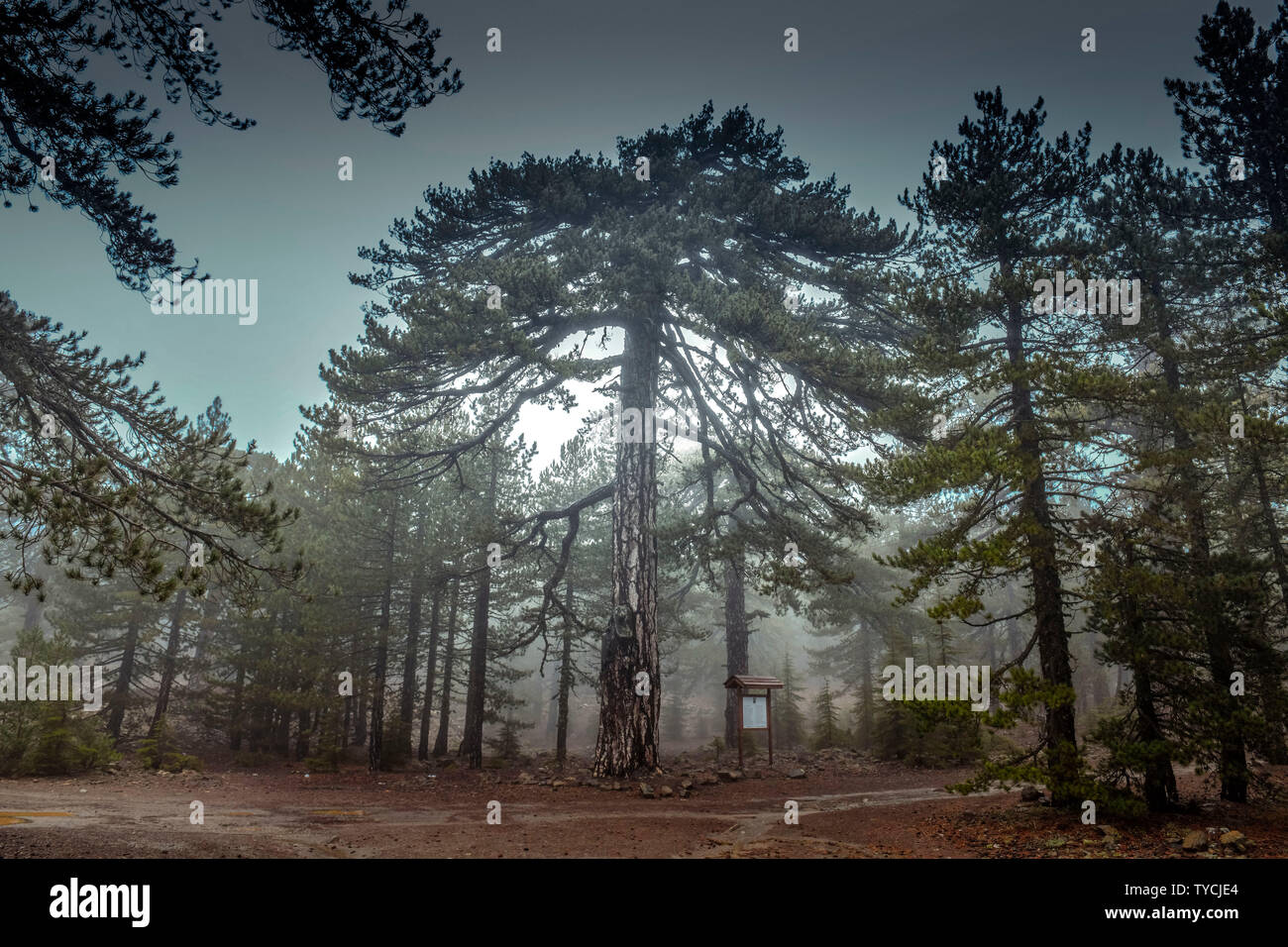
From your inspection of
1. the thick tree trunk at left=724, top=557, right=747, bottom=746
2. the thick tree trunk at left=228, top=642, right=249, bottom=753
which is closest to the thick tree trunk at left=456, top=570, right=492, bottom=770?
the thick tree trunk at left=228, top=642, right=249, bottom=753

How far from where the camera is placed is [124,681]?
73.9 feet

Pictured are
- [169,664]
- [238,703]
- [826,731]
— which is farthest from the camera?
[826,731]

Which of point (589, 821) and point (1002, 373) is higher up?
point (1002, 373)

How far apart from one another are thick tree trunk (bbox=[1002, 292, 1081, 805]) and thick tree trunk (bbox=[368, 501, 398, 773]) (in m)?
17.3

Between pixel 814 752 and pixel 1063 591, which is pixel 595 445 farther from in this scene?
pixel 1063 591

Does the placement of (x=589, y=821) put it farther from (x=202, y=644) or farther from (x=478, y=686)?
(x=202, y=644)

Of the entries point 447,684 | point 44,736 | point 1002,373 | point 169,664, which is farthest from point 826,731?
point 169,664

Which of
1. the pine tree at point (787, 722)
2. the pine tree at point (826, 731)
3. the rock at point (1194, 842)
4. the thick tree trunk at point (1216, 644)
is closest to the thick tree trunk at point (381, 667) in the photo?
the pine tree at point (826, 731)

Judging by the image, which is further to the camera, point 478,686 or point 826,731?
point 826,731

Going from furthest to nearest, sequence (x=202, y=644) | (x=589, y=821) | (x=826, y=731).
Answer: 1. (x=202, y=644)
2. (x=826, y=731)
3. (x=589, y=821)

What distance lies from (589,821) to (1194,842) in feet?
25.7

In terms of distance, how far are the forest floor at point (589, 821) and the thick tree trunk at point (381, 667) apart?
355 cm

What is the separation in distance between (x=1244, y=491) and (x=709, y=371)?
45.1ft

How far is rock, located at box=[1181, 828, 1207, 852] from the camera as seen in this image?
A: 285 inches
